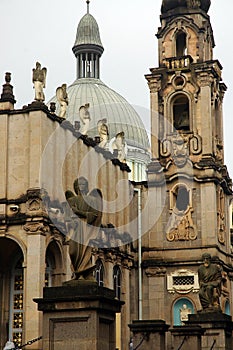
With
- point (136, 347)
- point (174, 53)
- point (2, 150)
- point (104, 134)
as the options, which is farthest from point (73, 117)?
point (136, 347)

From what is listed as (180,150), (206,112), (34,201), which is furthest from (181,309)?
(34,201)

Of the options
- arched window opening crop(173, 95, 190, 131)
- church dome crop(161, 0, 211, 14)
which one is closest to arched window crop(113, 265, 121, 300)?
arched window opening crop(173, 95, 190, 131)

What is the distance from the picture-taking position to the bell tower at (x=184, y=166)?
49188mm

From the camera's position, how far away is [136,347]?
90.4 ft

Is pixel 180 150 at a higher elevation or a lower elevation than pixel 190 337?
higher

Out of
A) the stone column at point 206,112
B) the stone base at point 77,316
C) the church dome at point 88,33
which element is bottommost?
the stone base at point 77,316

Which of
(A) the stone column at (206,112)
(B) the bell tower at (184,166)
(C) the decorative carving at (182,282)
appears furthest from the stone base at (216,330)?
(A) the stone column at (206,112)

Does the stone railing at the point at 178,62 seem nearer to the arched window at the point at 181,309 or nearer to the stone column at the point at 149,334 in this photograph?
the arched window at the point at 181,309

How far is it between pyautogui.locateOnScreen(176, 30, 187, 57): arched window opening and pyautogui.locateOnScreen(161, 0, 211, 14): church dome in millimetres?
1793

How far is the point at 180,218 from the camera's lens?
4988cm

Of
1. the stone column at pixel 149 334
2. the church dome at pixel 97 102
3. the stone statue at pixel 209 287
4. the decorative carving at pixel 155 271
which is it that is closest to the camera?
the stone column at pixel 149 334

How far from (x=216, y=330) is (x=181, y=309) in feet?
68.3

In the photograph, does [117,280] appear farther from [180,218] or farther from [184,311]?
[180,218]

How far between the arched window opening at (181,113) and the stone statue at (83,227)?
103ft
